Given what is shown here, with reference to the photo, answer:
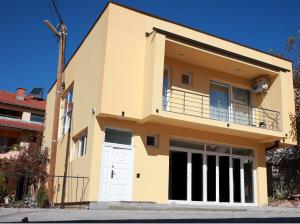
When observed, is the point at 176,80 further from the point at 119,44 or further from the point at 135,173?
the point at 135,173

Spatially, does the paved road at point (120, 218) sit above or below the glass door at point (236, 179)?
below

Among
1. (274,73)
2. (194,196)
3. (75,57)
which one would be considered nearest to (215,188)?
(194,196)

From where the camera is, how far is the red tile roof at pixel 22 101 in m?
36.9

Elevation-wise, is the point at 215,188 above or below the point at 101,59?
below

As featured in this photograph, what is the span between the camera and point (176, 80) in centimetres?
1762

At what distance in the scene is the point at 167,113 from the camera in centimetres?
1507

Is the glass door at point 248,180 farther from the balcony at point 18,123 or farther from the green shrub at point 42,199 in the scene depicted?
the balcony at point 18,123

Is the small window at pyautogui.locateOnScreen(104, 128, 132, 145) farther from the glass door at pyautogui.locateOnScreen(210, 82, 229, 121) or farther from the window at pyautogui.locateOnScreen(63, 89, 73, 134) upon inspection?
the glass door at pyautogui.locateOnScreen(210, 82, 229, 121)

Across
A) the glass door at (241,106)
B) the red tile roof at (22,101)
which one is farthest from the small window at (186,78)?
the red tile roof at (22,101)

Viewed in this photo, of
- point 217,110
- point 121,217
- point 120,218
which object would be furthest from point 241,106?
point 120,218

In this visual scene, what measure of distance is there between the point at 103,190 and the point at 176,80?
6.02 metres

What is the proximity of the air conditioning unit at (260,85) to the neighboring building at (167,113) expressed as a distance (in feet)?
0.17

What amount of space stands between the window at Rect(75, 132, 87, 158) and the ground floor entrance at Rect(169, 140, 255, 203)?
140 inches

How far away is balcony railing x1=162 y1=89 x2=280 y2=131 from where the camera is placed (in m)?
17.1
